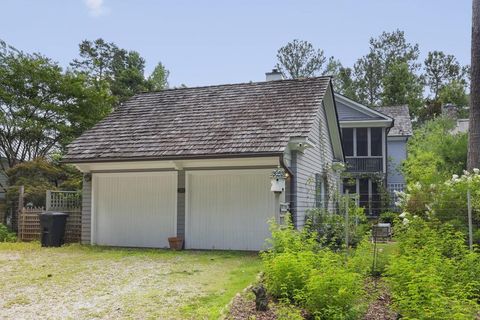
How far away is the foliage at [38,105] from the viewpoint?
1992cm

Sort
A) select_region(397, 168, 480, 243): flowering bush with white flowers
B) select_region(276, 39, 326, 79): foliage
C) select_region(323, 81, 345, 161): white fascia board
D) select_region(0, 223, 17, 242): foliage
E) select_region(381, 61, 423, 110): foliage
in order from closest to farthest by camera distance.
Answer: select_region(397, 168, 480, 243): flowering bush with white flowers
select_region(0, 223, 17, 242): foliage
select_region(323, 81, 345, 161): white fascia board
select_region(381, 61, 423, 110): foliage
select_region(276, 39, 326, 79): foliage

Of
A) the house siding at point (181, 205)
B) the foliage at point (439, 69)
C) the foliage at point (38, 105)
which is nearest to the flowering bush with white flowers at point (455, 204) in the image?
the house siding at point (181, 205)

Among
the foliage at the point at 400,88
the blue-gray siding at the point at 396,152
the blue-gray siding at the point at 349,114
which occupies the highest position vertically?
the foliage at the point at 400,88

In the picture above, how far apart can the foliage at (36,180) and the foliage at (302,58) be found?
28.6 m

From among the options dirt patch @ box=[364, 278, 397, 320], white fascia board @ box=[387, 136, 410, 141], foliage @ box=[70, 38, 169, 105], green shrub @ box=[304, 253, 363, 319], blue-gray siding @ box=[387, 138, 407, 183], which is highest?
foliage @ box=[70, 38, 169, 105]

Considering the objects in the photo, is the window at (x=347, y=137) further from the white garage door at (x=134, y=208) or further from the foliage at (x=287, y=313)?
the foliage at (x=287, y=313)

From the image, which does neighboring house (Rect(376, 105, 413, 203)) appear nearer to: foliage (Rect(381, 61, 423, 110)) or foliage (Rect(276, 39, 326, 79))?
foliage (Rect(381, 61, 423, 110))

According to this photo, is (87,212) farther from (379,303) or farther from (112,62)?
(112,62)

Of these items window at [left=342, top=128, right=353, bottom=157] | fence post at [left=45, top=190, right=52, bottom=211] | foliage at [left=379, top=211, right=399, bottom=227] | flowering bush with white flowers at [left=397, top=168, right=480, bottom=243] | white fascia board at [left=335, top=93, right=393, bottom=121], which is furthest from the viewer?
window at [left=342, top=128, right=353, bottom=157]

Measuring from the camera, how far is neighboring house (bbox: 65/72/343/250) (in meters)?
11.4

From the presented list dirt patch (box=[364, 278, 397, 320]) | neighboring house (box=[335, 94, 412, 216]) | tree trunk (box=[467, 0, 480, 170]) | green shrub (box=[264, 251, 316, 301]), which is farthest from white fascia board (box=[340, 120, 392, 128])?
green shrub (box=[264, 251, 316, 301])

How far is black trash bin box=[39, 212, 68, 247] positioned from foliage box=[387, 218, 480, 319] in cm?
939

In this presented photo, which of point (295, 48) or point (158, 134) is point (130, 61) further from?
point (158, 134)

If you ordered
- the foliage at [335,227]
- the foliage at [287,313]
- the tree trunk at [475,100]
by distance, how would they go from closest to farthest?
the foliage at [287,313], the foliage at [335,227], the tree trunk at [475,100]
